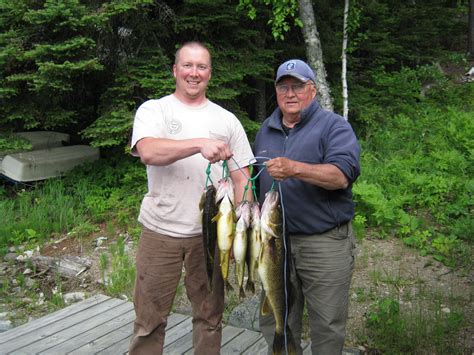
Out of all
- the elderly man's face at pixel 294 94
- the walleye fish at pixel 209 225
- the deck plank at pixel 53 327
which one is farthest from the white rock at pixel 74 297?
the elderly man's face at pixel 294 94

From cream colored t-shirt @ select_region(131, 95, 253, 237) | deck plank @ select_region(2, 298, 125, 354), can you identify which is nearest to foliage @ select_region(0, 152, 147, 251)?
deck plank @ select_region(2, 298, 125, 354)

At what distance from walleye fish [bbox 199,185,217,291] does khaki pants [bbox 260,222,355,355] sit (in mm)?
546

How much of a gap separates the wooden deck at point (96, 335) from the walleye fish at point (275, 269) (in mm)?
1124

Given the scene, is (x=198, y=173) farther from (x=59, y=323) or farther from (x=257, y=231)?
(x=59, y=323)

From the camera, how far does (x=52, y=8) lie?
6688 millimetres

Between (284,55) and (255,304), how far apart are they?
6195 mm

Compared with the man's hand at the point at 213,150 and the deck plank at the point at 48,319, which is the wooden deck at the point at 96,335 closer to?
the deck plank at the point at 48,319

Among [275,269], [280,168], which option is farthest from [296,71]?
[275,269]

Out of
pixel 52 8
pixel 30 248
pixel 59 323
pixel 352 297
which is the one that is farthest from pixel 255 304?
pixel 52 8

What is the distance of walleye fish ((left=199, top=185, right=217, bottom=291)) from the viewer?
112 inches

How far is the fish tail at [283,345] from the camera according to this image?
306 cm

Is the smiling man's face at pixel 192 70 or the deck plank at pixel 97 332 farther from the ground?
the smiling man's face at pixel 192 70

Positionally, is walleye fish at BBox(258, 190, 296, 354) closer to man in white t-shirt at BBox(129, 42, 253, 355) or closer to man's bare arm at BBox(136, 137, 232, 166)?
man's bare arm at BBox(136, 137, 232, 166)

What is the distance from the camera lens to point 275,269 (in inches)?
112
